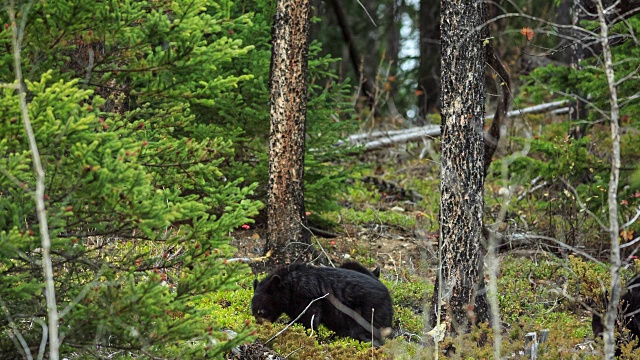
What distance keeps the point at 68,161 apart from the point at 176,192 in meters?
0.99

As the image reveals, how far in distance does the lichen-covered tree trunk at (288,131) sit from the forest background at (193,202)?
87 cm

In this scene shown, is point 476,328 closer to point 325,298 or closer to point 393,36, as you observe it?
point 325,298

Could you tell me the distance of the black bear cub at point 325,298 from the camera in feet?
26.7

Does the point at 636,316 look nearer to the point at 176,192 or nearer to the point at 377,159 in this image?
the point at 176,192

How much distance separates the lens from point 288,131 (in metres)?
10.0

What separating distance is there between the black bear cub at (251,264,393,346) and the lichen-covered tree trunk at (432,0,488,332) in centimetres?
75

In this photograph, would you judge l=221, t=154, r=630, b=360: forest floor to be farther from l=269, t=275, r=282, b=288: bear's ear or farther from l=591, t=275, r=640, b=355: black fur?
l=269, t=275, r=282, b=288: bear's ear

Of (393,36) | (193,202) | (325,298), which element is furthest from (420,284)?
(393,36)

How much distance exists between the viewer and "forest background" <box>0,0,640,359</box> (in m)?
5.23

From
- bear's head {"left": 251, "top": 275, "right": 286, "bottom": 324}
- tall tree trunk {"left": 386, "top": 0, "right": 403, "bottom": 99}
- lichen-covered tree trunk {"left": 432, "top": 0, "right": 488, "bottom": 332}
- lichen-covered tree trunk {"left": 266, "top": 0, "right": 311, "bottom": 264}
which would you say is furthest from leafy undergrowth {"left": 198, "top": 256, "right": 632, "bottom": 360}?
tall tree trunk {"left": 386, "top": 0, "right": 403, "bottom": 99}

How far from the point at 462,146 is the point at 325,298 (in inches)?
85.7

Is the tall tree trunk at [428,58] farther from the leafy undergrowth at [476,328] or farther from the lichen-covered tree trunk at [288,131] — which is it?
the lichen-covered tree trunk at [288,131]

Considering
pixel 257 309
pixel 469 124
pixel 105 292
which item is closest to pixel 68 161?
pixel 105 292

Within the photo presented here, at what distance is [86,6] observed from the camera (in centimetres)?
552
